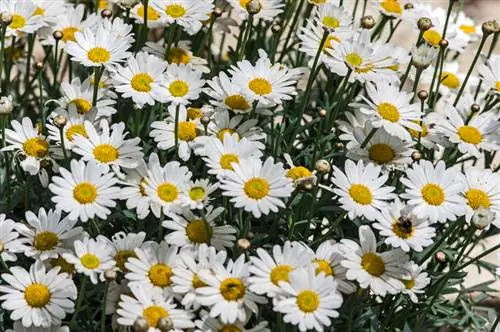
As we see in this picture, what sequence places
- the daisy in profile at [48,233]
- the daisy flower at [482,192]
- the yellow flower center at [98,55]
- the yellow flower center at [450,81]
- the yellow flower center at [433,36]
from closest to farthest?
the daisy in profile at [48,233] → the daisy flower at [482,192] → the yellow flower center at [98,55] → the yellow flower center at [433,36] → the yellow flower center at [450,81]

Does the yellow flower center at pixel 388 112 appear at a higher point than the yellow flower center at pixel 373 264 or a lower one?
higher

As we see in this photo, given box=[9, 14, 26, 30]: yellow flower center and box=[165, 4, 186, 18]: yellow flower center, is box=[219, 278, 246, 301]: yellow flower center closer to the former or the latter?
box=[165, 4, 186, 18]: yellow flower center

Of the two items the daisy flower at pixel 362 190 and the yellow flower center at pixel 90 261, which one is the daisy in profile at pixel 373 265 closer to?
the daisy flower at pixel 362 190

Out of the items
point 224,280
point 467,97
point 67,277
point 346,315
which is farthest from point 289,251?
point 467,97

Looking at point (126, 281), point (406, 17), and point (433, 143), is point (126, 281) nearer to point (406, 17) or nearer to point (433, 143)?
point (433, 143)

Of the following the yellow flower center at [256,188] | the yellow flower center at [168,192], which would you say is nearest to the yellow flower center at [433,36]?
the yellow flower center at [256,188]
